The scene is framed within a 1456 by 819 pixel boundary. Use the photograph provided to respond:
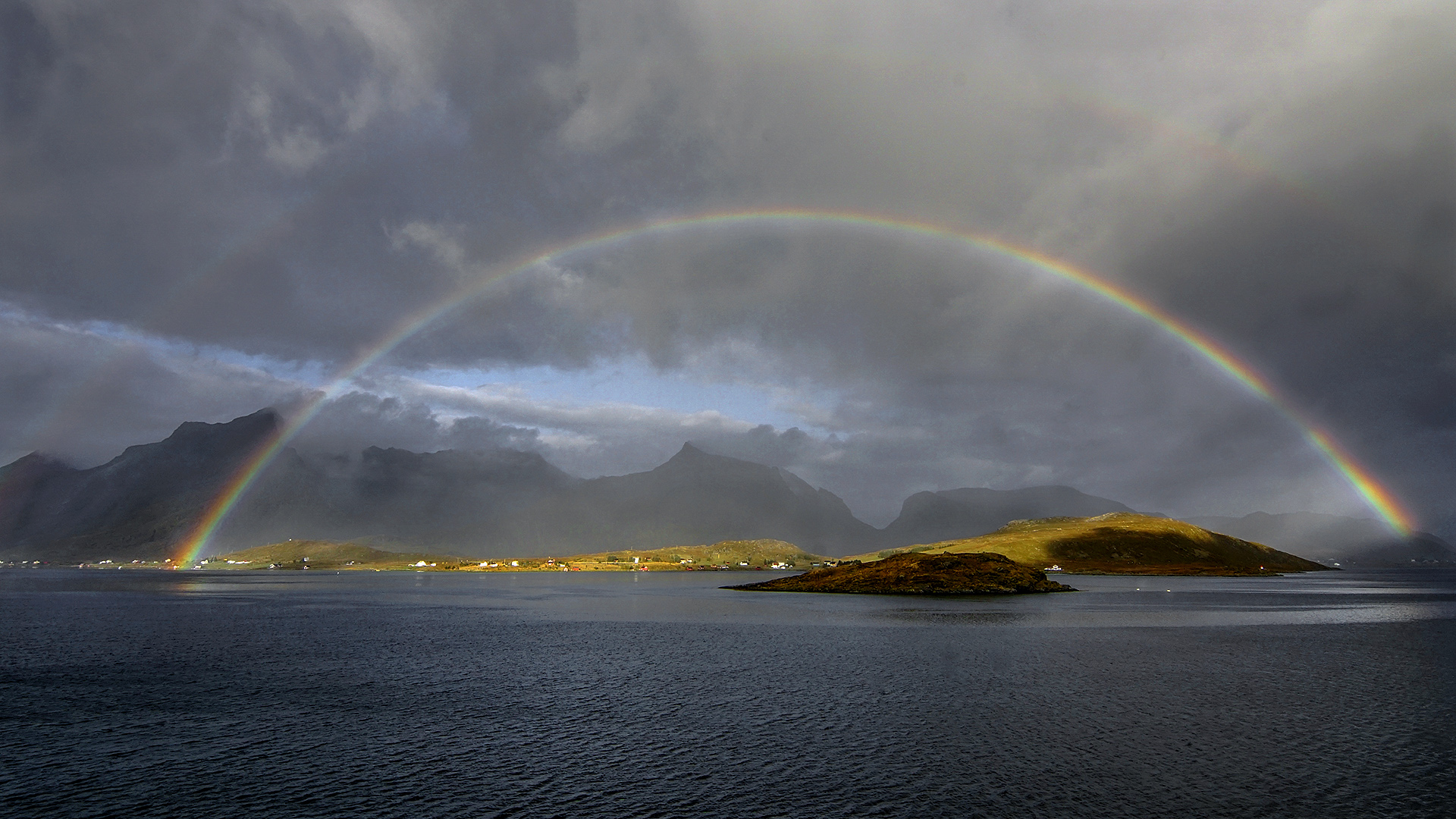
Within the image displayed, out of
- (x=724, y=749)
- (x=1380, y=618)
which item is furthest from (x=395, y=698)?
(x=1380, y=618)

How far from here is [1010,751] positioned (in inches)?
1730

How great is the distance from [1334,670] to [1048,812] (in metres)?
61.4

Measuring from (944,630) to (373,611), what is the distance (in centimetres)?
11544

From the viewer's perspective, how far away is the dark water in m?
35.7

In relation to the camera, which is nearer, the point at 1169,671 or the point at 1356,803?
the point at 1356,803

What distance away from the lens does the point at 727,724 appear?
167 feet

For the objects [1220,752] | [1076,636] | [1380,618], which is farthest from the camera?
[1380,618]

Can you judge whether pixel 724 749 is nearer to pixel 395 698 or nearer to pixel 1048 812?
pixel 1048 812

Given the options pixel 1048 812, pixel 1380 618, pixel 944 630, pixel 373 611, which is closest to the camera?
pixel 1048 812

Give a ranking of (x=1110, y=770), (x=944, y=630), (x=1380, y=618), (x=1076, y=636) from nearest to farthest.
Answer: (x=1110, y=770) < (x=1076, y=636) < (x=944, y=630) < (x=1380, y=618)

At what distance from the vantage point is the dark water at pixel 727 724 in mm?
35719

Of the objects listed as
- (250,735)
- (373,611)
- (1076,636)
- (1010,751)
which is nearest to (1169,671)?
(1076,636)

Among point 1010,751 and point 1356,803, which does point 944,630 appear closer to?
point 1010,751

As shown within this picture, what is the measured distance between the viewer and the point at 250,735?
4712cm
